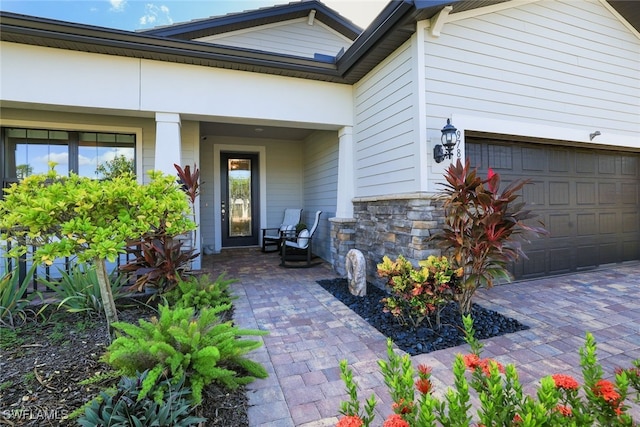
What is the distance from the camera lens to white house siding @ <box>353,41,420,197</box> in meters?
3.70

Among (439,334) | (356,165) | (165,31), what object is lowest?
(439,334)

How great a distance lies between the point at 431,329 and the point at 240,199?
602 cm

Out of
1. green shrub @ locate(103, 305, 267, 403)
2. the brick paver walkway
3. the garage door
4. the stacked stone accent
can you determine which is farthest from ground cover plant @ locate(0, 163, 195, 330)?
the garage door

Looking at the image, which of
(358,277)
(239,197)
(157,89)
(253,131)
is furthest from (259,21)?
(358,277)

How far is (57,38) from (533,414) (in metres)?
5.31

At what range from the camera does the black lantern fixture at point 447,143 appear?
340 cm

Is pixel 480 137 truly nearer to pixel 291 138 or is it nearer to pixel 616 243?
pixel 616 243

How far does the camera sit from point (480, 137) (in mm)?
4191

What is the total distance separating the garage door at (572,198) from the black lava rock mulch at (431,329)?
5.91 ft

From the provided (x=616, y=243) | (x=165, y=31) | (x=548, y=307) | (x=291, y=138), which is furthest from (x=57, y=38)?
(x=616, y=243)

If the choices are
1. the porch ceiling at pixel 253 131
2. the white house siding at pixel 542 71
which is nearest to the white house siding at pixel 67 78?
the porch ceiling at pixel 253 131

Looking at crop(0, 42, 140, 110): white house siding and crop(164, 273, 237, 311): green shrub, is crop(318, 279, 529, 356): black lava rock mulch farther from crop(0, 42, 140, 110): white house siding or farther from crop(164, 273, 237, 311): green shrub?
crop(0, 42, 140, 110): white house siding

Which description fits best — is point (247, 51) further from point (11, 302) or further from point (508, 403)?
point (508, 403)

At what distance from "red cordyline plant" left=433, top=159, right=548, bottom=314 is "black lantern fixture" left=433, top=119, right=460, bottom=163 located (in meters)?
0.58
